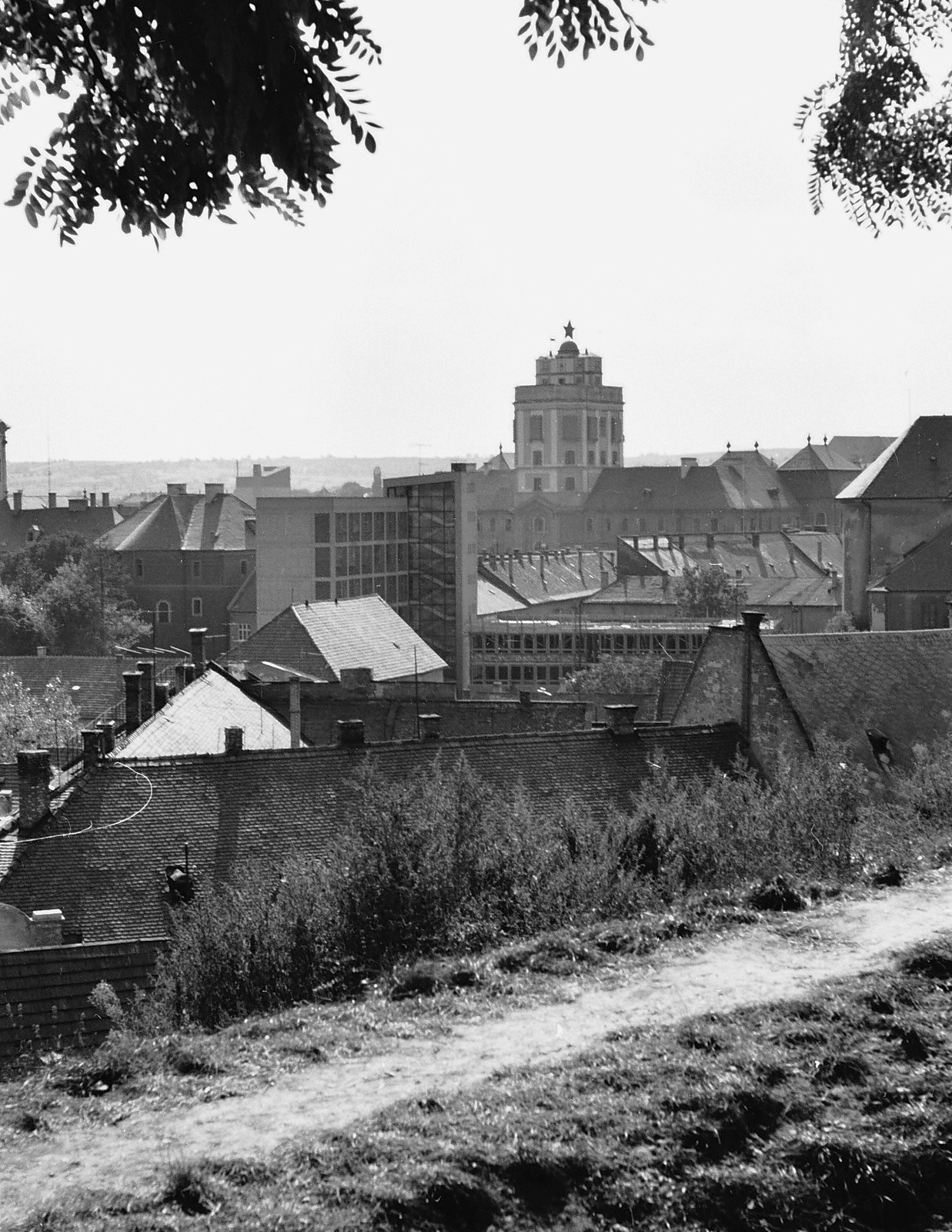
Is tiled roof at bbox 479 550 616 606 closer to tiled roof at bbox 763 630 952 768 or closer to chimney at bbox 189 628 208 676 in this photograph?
chimney at bbox 189 628 208 676

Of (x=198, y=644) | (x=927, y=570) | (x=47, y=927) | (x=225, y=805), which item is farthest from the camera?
(x=927, y=570)

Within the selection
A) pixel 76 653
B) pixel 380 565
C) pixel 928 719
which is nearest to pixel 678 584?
pixel 380 565

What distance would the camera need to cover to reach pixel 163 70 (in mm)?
6664

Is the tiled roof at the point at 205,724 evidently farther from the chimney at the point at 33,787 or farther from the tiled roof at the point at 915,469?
the tiled roof at the point at 915,469

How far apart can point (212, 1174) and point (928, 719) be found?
20.1 metres

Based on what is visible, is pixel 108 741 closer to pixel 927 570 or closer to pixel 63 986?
pixel 63 986

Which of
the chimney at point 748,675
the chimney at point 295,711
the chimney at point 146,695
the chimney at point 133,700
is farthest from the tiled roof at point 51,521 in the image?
the chimney at point 748,675

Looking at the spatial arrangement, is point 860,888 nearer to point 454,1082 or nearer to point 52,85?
point 454,1082

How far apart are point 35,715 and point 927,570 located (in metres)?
28.5

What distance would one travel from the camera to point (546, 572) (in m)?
92.6

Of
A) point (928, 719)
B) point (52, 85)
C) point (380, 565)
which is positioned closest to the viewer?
point (52, 85)

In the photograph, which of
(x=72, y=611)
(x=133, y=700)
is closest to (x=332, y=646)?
(x=133, y=700)

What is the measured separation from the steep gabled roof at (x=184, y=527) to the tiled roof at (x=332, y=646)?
132ft

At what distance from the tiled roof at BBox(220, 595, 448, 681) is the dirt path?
25687 millimetres
